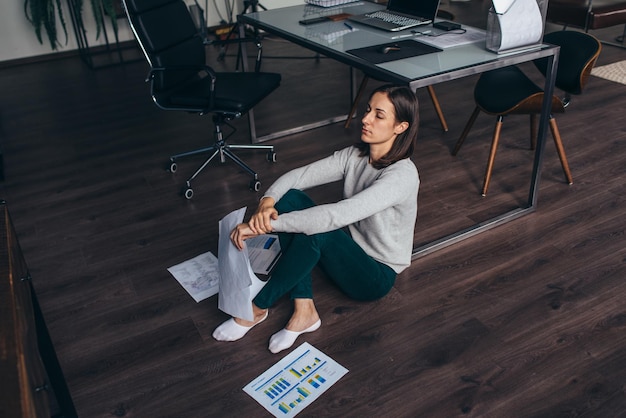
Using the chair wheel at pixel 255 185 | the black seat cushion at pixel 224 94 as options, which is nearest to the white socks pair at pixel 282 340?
the chair wheel at pixel 255 185

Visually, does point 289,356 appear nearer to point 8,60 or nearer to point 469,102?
point 469,102

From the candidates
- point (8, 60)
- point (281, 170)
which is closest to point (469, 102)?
point (281, 170)

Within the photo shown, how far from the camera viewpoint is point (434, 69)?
90.6 inches

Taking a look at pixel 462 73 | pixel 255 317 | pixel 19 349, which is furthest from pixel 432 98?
pixel 19 349

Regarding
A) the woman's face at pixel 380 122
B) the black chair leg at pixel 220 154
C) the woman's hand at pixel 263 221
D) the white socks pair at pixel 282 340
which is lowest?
the white socks pair at pixel 282 340

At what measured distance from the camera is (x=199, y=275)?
2.49m

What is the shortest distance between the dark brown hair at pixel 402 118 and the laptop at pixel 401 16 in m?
1.08

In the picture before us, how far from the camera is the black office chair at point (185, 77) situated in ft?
9.70

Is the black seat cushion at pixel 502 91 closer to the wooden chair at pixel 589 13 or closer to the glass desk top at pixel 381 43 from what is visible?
the glass desk top at pixel 381 43

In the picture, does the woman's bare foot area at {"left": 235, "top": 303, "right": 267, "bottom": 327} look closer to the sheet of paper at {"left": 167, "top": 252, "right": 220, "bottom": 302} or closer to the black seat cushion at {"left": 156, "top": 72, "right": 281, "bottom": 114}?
the sheet of paper at {"left": 167, "top": 252, "right": 220, "bottom": 302}

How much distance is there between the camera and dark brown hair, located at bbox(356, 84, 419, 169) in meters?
1.98

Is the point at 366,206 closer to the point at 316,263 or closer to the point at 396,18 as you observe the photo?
the point at 316,263

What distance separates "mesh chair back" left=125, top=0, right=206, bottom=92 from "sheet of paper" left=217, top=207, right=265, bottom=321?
3.93ft

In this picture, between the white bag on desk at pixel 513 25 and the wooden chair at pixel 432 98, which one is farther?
the wooden chair at pixel 432 98
